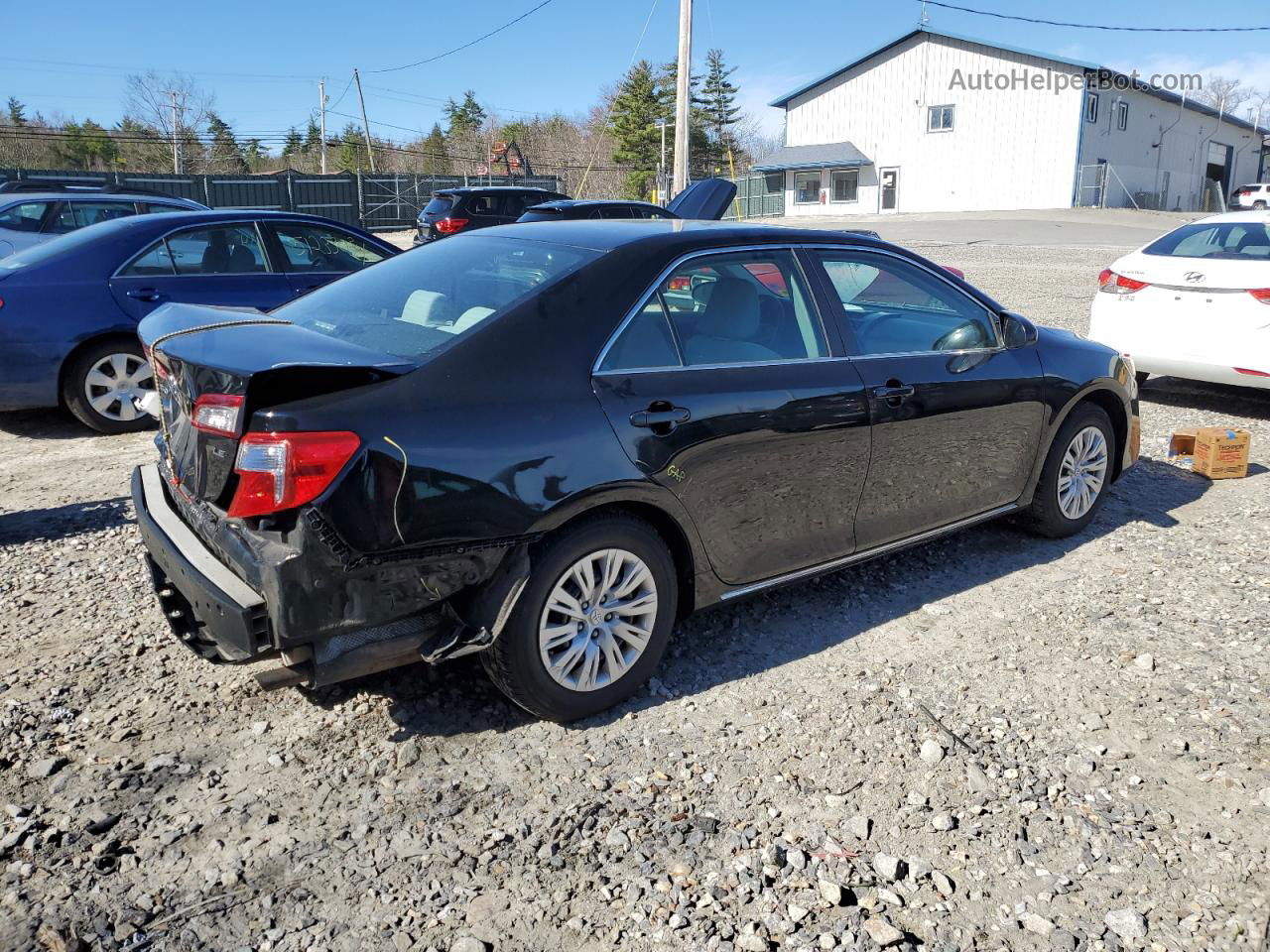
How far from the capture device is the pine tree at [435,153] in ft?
258

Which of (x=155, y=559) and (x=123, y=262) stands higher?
(x=123, y=262)

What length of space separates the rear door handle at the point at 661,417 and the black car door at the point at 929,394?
987 millimetres

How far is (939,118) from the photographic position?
49.7m

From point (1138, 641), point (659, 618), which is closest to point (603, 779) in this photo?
point (659, 618)

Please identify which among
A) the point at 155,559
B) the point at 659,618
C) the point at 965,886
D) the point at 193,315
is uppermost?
the point at 193,315

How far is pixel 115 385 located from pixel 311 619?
5086 millimetres

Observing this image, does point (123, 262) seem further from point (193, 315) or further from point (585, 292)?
point (585, 292)

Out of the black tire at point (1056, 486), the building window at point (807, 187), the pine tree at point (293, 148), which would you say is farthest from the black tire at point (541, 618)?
the pine tree at point (293, 148)

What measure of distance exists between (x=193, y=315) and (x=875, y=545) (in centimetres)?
278

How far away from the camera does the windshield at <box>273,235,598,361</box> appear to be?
3.28 metres

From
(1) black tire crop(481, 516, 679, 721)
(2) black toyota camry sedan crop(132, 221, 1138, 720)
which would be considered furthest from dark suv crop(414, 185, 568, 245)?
(1) black tire crop(481, 516, 679, 721)

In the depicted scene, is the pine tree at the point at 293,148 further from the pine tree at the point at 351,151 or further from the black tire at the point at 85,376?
the black tire at the point at 85,376

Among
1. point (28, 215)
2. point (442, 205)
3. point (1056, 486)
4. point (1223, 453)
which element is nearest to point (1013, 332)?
point (1056, 486)

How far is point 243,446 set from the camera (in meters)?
2.76
